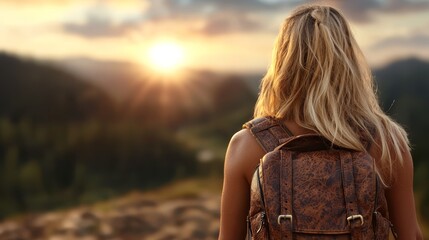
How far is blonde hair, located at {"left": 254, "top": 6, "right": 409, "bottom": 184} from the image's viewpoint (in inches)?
60.9

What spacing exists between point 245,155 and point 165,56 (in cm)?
320

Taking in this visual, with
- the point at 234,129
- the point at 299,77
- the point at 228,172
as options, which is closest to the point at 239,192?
the point at 228,172

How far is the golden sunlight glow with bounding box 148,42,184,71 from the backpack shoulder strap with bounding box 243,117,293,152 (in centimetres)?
314

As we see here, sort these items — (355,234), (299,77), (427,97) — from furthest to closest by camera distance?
(427,97)
(299,77)
(355,234)

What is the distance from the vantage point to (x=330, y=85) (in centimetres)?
156

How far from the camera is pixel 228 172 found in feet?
5.28

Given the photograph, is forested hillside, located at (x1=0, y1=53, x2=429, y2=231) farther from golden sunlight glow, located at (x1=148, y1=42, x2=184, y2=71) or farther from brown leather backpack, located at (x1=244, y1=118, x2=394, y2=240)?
brown leather backpack, located at (x1=244, y1=118, x2=394, y2=240)

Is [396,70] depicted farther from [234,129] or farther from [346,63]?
[346,63]

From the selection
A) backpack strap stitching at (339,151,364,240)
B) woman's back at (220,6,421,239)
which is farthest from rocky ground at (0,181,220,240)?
backpack strap stitching at (339,151,364,240)

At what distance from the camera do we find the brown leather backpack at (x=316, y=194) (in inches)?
58.2

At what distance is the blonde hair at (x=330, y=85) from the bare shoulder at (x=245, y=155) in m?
0.07

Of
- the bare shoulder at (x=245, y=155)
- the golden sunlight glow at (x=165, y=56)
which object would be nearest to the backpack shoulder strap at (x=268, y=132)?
the bare shoulder at (x=245, y=155)

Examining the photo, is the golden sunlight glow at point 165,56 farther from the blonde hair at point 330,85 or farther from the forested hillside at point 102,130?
the blonde hair at point 330,85

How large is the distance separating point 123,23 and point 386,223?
Answer: 11.4 ft
